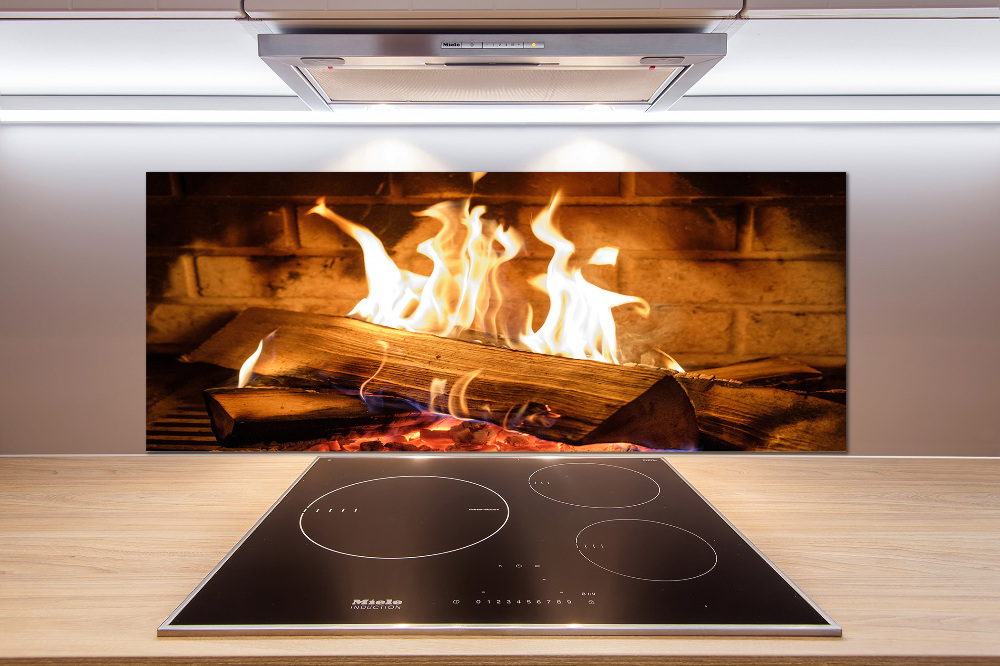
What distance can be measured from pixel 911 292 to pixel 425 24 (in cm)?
109

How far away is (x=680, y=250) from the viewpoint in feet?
3.94

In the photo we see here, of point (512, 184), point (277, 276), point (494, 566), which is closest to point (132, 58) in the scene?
point (277, 276)

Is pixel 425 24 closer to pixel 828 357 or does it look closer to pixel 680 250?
pixel 680 250

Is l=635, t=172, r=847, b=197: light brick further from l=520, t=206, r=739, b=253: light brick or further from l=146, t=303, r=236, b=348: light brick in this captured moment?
l=146, t=303, r=236, b=348: light brick

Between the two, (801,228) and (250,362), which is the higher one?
(801,228)

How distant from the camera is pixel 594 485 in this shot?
1.01m

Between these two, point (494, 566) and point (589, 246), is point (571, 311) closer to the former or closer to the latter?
point (589, 246)

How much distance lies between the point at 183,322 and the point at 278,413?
0.90 feet

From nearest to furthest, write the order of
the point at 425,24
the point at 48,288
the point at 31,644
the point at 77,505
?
the point at 31,644, the point at 425,24, the point at 77,505, the point at 48,288

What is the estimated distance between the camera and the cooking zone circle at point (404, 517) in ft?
2.50

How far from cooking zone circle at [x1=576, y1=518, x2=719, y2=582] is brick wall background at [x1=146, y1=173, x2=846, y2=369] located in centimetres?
47

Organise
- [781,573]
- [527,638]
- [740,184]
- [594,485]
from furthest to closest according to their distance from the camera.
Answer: [740,184], [594,485], [781,573], [527,638]

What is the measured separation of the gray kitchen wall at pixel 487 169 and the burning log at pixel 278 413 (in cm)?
22

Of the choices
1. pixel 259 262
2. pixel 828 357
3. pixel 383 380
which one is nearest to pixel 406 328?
pixel 383 380
